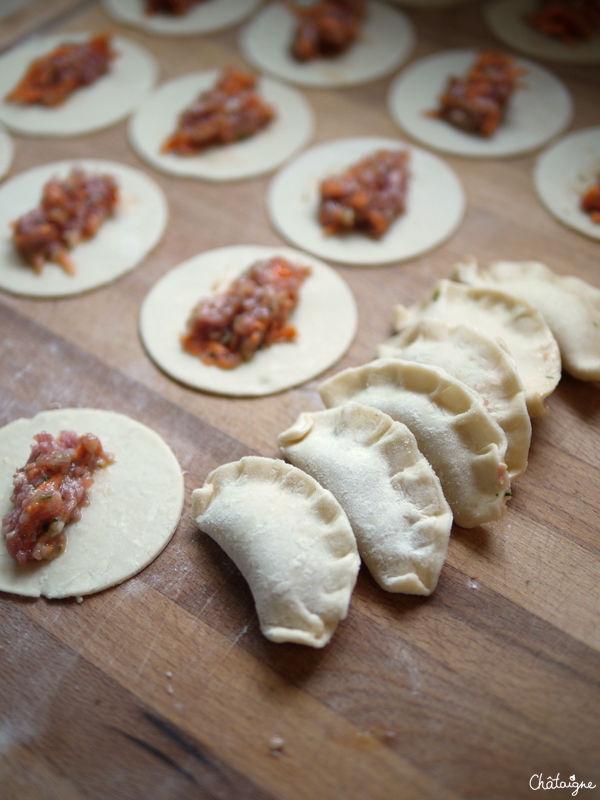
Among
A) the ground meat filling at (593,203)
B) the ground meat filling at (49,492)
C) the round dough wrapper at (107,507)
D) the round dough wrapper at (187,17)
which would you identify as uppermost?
the round dough wrapper at (187,17)

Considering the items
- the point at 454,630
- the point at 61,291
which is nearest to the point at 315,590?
the point at 454,630

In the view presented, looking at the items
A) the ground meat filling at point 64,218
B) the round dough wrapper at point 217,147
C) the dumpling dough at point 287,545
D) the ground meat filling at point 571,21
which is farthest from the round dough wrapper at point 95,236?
the ground meat filling at point 571,21

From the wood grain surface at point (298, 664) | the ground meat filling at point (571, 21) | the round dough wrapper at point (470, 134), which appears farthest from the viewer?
the ground meat filling at point (571, 21)

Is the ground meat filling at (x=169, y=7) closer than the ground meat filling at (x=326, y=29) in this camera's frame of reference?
No

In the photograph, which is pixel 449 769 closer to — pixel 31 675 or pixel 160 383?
pixel 31 675

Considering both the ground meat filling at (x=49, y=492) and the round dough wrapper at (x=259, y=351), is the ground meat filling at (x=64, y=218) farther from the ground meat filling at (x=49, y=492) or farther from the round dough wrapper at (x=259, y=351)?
the ground meat filling at (x=49, y=492)

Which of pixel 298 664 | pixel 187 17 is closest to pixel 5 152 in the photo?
pixel 187 17

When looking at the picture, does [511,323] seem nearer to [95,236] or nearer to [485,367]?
[485,367]
